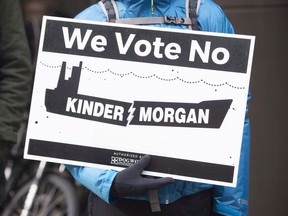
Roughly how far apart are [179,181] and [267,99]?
8.48 feet

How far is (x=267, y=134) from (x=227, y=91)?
259cm

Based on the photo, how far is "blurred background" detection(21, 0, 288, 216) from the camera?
17.0ft

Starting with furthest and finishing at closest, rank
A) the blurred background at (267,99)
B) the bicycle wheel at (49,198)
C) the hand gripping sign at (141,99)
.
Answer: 1. the bicycle wheel at (49,198)
2. the blurred background at (267,99)
3. the hand gripping sign at (141,99)

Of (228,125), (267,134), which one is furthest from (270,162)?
(228,125)

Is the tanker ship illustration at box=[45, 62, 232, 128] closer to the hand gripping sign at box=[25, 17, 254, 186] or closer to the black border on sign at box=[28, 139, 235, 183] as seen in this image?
the hand gripping sign at box=[25, 17, 254, 186]

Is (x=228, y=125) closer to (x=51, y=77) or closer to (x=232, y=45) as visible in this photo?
(x=232, y=45)

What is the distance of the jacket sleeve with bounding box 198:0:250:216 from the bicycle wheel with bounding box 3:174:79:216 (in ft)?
8.99

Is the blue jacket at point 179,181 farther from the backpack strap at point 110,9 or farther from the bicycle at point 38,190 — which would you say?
the bicycle at point 38,190

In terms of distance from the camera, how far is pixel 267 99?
5234mm

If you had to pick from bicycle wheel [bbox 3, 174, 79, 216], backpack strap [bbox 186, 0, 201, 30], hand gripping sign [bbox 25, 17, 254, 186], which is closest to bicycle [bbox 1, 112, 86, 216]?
bicycle wheel [bbox 3, 174, 79, 216]

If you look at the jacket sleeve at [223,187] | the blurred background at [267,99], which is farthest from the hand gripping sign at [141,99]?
the blurred background at [267,99]

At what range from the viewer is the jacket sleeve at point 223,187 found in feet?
9.35

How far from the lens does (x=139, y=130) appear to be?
2.73 m

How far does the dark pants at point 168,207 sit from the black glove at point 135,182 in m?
0.15
